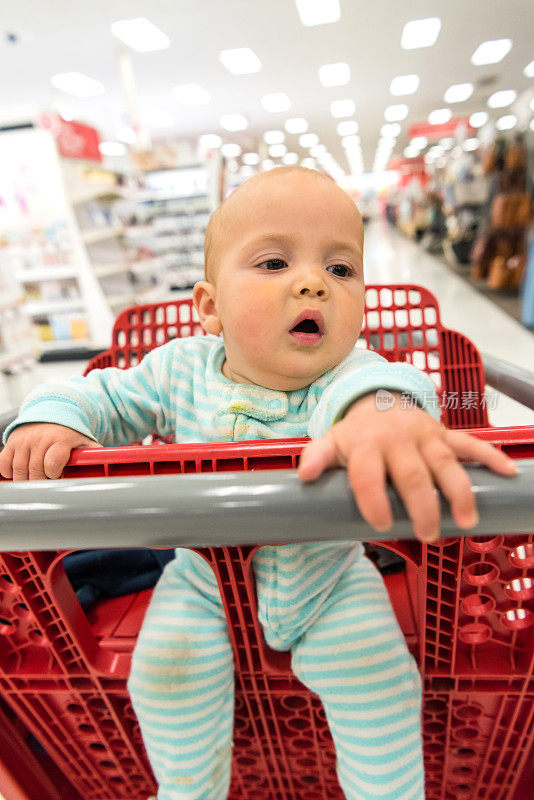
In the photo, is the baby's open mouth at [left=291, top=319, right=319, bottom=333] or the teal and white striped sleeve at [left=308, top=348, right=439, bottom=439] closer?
the teal and white striped sleeve at [left=308, top=348, right=439, bottom=439]

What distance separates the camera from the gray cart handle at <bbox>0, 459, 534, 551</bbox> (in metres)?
0.41

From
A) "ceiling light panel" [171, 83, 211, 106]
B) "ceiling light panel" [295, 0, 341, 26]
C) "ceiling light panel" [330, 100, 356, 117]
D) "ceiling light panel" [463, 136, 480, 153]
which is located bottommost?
"ceiling light panel" [463, 136, 480, 153]

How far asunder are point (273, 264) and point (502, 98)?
13.6m

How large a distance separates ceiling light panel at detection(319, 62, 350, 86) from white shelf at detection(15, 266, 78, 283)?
19.2ft

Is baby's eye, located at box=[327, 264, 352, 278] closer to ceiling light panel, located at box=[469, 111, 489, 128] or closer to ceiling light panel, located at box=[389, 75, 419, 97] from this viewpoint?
ceiling light panel, located at box=[389, 75, 419, 97]

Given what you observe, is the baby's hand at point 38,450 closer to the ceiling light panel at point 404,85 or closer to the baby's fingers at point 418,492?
the baby's fingers at point 418,492

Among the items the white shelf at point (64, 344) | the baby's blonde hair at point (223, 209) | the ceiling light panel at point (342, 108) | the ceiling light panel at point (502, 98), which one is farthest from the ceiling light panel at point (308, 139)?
the baby's blonde hair at point (223, 209)

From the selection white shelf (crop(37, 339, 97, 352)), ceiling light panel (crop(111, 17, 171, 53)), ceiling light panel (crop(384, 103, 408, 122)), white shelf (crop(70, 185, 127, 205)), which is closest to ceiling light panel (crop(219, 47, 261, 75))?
ceiling light panel (crop(111, 17, 171, 53))

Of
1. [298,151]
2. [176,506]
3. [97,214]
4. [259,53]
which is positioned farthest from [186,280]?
[298,151]

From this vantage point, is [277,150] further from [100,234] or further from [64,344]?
[64,344]

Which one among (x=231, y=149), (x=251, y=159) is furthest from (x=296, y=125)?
(x=251, y=159)

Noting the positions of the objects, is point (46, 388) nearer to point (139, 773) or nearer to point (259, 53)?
point (139, 773)

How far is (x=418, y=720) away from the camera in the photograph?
65 centimetres

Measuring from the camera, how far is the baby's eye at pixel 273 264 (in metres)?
0.72
